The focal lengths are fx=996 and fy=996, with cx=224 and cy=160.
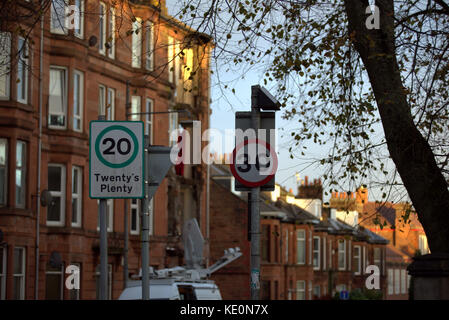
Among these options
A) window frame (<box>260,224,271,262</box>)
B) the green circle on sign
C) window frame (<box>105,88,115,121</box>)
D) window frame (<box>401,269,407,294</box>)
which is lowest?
window frame (<box>401,269,407,294</box>)

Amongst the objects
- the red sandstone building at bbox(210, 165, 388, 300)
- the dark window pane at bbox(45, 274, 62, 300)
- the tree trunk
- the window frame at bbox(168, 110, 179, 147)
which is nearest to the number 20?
the tree trunk

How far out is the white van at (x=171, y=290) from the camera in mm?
21031

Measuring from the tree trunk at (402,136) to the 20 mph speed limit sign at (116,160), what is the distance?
14.7ft

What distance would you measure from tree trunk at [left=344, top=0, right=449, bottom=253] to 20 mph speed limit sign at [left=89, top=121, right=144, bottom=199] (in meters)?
4.47

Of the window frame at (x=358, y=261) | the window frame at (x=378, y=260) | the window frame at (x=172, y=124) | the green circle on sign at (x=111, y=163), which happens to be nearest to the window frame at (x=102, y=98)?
the window frame at (x=172, y=124)

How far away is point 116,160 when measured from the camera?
11305 mm

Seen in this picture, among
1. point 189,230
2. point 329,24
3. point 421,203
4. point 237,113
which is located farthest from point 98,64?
point 237,113

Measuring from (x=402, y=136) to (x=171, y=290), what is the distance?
27.0 ft

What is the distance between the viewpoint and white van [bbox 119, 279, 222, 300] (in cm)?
2103

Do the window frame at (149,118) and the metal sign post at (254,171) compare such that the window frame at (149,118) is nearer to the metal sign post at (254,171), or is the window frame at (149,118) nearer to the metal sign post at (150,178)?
the metal sign post at (150,178)

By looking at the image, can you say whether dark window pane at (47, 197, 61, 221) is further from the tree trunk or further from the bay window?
the tree trunk

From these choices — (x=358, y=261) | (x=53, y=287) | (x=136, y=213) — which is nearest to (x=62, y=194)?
(x=53, y=287)
